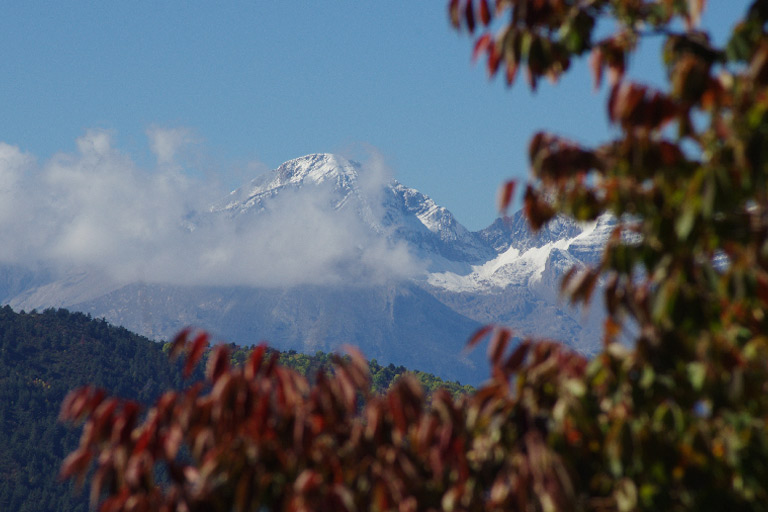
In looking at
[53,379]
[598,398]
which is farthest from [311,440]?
[53,379]

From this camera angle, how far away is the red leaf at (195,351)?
5621mm

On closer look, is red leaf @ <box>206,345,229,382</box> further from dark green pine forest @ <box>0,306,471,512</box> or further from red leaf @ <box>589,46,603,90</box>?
dark green pine forest @ <box>0,306,471,512</box>

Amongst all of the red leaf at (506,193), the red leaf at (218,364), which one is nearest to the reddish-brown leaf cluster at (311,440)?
the red leaf at (218,364)

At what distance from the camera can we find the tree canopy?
5.09 m

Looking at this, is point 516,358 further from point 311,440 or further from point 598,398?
point 311,440

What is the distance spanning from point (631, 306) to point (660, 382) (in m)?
0.42

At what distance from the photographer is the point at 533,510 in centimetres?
525

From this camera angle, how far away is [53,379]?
452 ft

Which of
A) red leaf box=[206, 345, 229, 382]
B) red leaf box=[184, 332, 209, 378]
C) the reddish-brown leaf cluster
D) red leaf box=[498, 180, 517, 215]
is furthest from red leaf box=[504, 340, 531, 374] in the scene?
red leaf box=[184, 332, 209, 378]

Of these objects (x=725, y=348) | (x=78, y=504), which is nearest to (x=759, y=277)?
(x=725, y=348)

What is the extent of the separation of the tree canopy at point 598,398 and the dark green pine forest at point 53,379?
106 metres

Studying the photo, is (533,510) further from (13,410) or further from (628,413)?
(13,410)

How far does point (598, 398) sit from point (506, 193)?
4.10 feet

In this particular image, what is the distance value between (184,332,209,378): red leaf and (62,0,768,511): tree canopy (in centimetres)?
1
